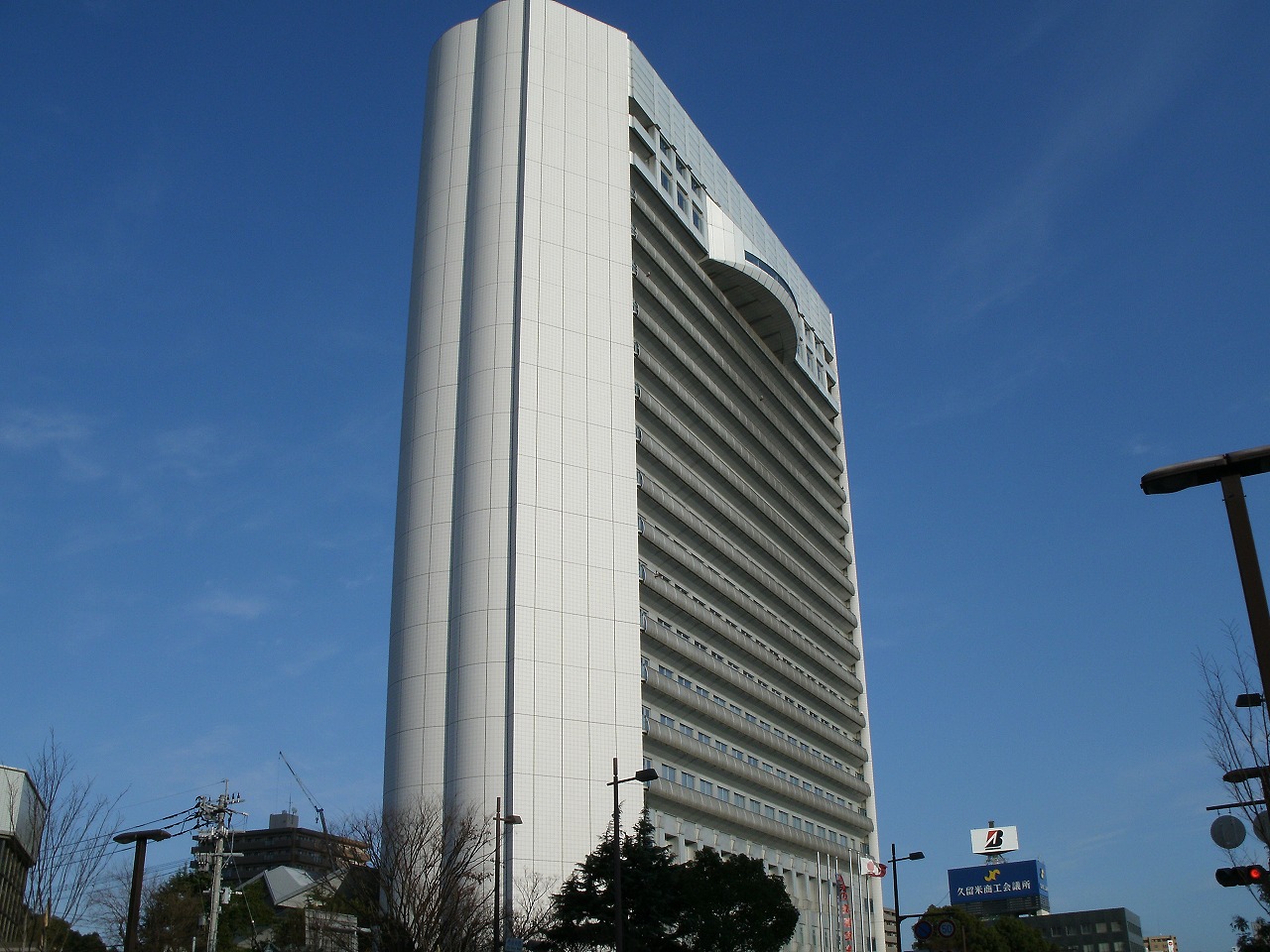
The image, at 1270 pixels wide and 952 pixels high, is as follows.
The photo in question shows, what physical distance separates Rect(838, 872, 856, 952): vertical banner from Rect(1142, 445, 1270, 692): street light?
96.5 meters

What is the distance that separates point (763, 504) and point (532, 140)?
3882 centimetres

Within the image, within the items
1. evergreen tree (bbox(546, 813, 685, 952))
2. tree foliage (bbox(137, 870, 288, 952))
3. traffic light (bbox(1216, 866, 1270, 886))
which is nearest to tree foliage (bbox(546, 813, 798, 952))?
evergreen tree (bbox(546, 813, 685, 952))

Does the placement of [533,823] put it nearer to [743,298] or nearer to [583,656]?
[583,656]

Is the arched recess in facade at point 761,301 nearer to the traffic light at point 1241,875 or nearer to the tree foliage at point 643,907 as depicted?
the tree foliage at point 643,907

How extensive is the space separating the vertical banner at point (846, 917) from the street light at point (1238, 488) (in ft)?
316

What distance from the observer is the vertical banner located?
105438 mm

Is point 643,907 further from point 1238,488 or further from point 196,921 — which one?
point 196,921

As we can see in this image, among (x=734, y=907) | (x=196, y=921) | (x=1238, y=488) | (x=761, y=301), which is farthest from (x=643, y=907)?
(x=761, y=301)

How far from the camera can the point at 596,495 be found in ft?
269

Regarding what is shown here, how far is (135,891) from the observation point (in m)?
35.5

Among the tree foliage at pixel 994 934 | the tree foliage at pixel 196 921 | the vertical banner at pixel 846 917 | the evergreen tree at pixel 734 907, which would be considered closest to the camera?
the evergreen tree at pixel 734 907

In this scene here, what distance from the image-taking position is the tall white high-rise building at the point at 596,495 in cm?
7538

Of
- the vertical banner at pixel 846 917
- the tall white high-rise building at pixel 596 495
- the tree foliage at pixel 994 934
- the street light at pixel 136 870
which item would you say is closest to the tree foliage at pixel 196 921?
the tall white high-rise building at pixel 596 495

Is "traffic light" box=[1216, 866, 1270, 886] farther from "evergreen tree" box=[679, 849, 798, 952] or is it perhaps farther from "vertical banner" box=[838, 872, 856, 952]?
"vertical banner" box=[838, 872, 856, 952]
